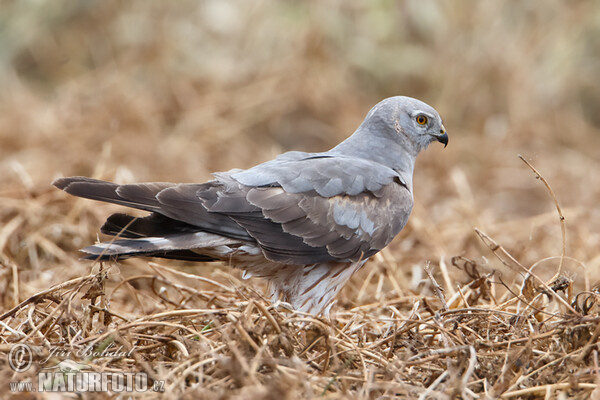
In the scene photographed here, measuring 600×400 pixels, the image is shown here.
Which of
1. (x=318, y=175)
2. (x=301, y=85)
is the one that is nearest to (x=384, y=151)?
(x=318, y=175)

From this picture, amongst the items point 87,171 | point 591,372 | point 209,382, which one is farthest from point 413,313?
point 87,171

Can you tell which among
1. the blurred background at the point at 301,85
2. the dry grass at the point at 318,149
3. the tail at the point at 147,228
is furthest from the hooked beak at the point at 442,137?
the blurred background at the point at 301,85

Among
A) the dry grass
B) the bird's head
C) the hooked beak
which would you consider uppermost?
the bird's head

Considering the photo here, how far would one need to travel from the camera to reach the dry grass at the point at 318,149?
3139mm

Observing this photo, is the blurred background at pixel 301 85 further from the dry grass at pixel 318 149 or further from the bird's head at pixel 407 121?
the bird's head at pixel 407 121

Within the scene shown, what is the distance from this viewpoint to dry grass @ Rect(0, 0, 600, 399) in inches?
124

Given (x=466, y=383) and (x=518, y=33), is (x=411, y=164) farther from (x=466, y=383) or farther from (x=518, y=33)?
(x=518, y=33)

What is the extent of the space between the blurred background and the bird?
293cm

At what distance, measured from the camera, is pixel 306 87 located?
962 cm

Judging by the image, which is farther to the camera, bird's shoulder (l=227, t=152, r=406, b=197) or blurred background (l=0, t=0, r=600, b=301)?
blurred background (l=0, t=0, r=600, b=301)

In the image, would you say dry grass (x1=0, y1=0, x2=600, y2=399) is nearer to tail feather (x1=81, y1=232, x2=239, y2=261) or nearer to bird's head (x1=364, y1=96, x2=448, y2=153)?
tail feather (x1=81, y1=232, x2=239, y2=261)

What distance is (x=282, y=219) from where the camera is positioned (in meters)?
3.97

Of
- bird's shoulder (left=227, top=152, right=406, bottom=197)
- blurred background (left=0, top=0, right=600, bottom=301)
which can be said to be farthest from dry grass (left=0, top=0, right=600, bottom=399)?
bird's shoulder (left=227, top=152, right=406, bottom=197)

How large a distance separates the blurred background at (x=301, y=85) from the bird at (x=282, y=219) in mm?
2935
